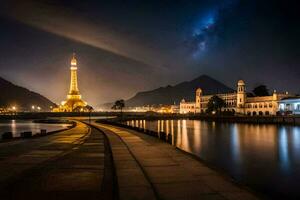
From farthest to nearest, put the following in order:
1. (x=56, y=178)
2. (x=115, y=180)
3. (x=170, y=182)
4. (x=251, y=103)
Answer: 1. (x=251, y=103)
2. (x=56, y=178)
3. (x=115, y=180)
4. (x=170, y=182)

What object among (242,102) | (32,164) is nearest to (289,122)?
(242,102)

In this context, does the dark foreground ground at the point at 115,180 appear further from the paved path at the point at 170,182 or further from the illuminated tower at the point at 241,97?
the illuminated tower at the point at 241,97

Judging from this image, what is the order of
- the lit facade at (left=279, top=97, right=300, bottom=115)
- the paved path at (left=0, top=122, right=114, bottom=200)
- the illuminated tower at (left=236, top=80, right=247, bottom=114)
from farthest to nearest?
the illuminated tower at (left=236, top=80, right=247, bottom=114)
the lit facade at (left=279, top=97, right=300, bottom=115)
the paved path at (left=0, top=122, right=114, bottom=200)

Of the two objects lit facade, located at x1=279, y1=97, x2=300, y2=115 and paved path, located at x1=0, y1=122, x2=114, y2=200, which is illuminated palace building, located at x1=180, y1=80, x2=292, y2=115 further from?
paved path, located at x1=0, y1=122, x2=114, y2=200

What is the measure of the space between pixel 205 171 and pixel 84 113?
7256 inches

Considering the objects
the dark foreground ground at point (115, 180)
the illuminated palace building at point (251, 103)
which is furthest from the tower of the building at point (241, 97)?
the dark foreground ground at point (115, 180)

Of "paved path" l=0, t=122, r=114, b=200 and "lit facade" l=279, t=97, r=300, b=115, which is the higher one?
"lit facade" l=279, t=97, r=300, b=115

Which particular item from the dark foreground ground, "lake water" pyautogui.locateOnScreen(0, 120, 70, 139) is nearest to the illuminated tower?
"lake water" pyautogui.locateOnScreen(0, 120, 70, 139)

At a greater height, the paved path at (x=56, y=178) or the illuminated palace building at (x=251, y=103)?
the illuminated palace building at (x=251, y=103)

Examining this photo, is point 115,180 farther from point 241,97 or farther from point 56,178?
point 241,97

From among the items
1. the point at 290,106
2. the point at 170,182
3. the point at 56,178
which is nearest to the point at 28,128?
the point at 56,178

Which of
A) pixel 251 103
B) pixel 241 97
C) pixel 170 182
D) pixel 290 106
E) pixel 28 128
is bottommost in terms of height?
pixel 28 128

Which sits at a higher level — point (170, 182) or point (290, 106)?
point (290, 106)

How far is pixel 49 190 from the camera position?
1425 centimetres
